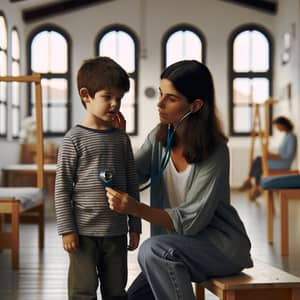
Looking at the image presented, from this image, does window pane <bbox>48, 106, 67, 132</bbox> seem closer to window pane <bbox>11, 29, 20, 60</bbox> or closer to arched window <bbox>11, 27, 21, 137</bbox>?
arched window <bbox>11, 27, 21, 137</bbox>

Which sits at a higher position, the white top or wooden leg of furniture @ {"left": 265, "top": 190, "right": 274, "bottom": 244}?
the white top

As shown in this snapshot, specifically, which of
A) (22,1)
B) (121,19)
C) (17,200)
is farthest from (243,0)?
(17,200)

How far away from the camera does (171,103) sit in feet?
7.89

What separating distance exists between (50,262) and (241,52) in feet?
28.5

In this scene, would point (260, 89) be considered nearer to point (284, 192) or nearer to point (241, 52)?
point (241, 52)

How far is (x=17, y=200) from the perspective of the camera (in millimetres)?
4402

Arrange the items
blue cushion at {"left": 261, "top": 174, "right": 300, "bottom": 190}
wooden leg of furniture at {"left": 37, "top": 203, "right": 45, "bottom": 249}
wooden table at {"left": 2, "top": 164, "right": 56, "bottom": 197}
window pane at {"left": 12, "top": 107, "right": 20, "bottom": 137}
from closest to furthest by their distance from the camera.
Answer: blue cushion at {"left": 261, "top": 174, "right": 300, "bottom": 190} < wooden leg of furniture at {"left": 37, "top": 203, "right": 45, "bottom": 249} < wooden table at {"left": 2, "top": 164, "right": 56, "bottom": 197} < window pane at {"left": 12, "top": 107, "right": 20, "bottom": 137}

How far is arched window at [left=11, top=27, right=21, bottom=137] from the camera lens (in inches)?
452

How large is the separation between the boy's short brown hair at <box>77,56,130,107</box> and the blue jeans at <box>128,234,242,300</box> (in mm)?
503

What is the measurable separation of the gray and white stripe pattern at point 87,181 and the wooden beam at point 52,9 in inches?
412

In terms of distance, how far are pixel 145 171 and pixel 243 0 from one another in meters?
10.6

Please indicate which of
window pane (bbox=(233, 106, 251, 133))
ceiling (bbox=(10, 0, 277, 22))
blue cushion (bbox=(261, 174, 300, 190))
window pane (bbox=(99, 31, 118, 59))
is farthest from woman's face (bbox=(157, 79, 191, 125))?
window pane (bbox=(233, 106, 251, 133))

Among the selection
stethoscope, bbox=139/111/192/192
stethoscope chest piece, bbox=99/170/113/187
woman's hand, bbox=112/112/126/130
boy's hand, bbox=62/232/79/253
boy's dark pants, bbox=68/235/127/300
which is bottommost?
boy's dark pants, bbox=68/235/127/300

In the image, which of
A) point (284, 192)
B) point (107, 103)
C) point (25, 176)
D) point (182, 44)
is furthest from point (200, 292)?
point (182, 44)
